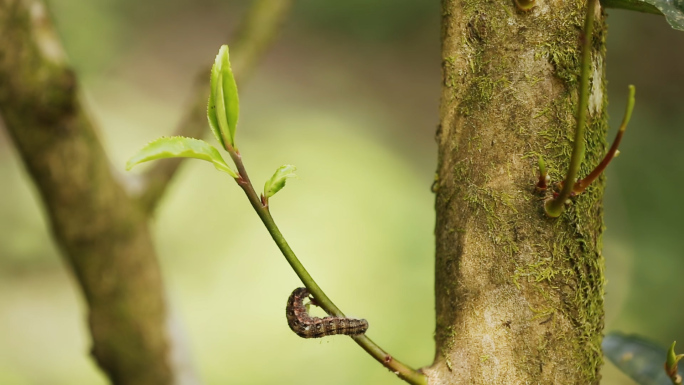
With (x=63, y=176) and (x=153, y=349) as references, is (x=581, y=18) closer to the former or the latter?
(x=63, y=176)

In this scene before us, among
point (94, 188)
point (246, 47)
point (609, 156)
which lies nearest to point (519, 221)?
point (609, 156)

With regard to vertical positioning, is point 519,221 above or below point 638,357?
above

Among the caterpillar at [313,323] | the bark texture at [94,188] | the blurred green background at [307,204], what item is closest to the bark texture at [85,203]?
the bark texture at [94,188]

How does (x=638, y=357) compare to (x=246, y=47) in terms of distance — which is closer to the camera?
(x=638, y=357)

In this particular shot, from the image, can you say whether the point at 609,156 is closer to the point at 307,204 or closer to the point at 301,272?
the point at 301,272

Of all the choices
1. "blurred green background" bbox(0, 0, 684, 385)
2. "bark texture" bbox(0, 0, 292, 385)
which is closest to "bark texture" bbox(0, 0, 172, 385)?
"bark texture" bbox(0, 0, 292, 385)

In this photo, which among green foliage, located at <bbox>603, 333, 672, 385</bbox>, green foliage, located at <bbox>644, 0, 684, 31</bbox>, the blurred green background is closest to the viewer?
green foliage, located at <bbox>644, 0, 684, 31</bbox>

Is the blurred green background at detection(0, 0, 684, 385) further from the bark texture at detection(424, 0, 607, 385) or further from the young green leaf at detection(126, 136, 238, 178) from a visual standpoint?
the young green leaf at detection(126, 136, 238, 178)

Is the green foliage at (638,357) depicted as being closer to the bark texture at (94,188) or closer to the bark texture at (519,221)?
the bark texture at (519,221)
